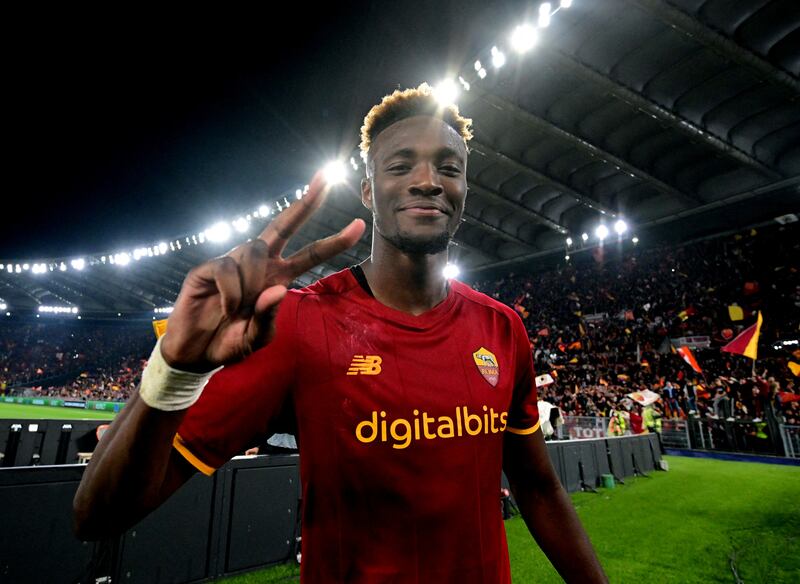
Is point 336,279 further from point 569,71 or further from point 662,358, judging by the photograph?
point 662,358

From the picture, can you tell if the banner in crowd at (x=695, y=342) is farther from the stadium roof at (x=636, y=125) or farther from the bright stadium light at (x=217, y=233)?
the bright stadium light at (x=217, y=233)

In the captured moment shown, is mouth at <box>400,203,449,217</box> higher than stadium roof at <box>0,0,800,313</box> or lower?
lower

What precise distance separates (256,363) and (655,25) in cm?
1667

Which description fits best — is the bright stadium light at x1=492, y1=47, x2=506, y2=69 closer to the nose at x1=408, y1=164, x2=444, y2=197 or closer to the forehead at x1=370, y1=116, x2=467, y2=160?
the forehead at x1=370, y1=116, x2=467, y2=160

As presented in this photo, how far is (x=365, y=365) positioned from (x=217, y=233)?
3416cm

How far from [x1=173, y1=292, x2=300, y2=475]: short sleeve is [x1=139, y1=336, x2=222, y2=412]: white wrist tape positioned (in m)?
0.29

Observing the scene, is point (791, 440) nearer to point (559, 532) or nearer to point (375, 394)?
point (559, 532)

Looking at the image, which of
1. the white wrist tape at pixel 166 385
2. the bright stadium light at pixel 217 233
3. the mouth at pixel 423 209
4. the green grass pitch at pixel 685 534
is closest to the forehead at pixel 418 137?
the mouth at pixel 423 209

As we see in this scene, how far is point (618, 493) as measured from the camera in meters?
9.77

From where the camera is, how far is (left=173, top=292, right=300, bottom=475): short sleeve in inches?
54.4

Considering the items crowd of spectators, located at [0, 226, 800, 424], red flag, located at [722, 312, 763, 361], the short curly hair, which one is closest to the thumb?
the short curly hair

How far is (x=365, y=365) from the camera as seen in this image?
5.52 feet

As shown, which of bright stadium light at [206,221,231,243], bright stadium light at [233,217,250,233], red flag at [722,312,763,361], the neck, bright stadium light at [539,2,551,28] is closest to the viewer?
the neck

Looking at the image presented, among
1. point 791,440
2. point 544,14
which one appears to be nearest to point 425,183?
point 544,14
